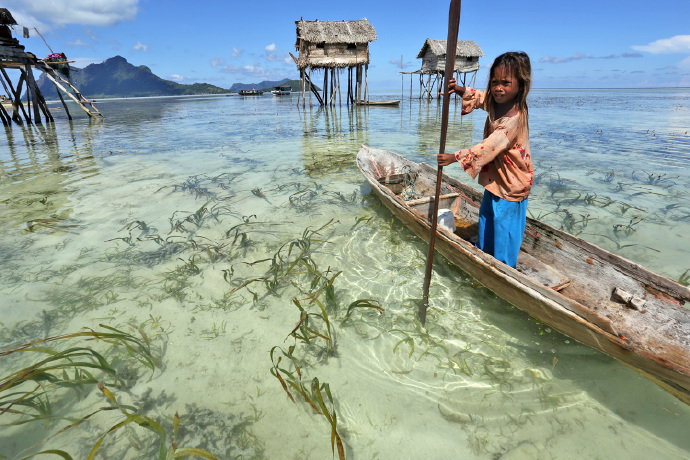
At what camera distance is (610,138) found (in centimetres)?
1230

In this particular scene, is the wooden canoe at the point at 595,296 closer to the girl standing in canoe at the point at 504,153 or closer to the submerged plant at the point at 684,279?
the girl standing in canoe at the point at 504,153

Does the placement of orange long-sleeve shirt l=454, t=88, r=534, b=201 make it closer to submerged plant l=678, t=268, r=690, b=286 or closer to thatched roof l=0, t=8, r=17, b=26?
submerged plant l=678, t=268, r=690, b=286

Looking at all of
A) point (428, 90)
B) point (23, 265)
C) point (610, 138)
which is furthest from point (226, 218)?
point (428, 90)

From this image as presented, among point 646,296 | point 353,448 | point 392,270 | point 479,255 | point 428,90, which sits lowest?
point 353,448

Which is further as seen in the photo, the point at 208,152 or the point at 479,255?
the point at 208,152

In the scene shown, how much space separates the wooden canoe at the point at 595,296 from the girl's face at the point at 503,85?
4.70ft

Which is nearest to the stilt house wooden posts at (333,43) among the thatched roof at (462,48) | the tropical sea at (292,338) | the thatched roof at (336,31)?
the thatched roof at (336,31)

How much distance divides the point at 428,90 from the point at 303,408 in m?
36.7

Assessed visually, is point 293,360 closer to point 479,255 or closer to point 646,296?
point 479,255

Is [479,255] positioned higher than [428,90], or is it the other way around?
[428,90]

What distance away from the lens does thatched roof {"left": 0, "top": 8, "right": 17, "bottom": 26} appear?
47.7 feet

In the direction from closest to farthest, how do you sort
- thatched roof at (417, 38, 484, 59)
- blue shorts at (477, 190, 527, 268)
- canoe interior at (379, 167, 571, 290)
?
blue shorts at (477, 190, 527, 268), canoe interior at (379, 167, 571, 290), thatched roof at (417, 38, 484, 59)

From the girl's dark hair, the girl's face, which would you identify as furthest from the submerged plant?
the girl's face

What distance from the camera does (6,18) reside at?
14.7 m
